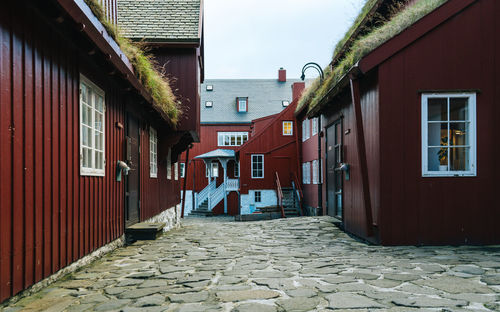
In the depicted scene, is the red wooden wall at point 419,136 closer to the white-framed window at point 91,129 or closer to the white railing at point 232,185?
the white-framed window at point 91,129

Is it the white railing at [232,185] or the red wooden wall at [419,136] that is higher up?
the red wooden wall at [419,136]

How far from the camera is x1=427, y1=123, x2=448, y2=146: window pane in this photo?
7.58 metres

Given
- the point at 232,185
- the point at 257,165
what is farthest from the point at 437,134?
the point at 232,185

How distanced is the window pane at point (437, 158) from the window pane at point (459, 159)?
4.0 inches

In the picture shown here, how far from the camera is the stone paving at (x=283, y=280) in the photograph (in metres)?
3.85

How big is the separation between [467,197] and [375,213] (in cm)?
152

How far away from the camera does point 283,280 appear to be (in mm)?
4852

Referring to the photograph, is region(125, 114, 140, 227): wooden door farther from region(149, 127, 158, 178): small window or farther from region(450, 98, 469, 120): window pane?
region(450, 98, 469, 120): window pane

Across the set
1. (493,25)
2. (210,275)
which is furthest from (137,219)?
(493,25)

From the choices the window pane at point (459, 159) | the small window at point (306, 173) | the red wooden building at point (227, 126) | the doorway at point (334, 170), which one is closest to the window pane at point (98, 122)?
the doorway at point (334, 170)

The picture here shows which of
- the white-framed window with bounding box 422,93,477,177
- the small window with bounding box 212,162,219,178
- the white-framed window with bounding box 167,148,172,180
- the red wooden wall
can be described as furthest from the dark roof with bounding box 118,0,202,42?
the small window with bounding box 212,162,219,178

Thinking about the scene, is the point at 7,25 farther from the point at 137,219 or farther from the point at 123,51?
the point at 137,219

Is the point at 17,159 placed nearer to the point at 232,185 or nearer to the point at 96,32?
the point at 96,32

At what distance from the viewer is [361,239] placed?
8703 millimetres
